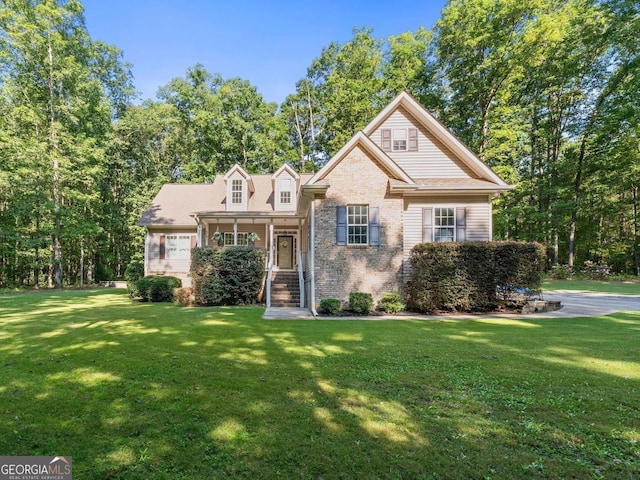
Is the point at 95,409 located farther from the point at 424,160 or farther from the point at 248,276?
the point at 424,160

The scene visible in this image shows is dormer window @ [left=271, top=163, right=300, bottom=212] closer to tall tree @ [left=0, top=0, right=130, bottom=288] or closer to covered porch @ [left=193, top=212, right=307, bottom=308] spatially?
covered porch @ [left=193, top=212, right=307, bottom=308]

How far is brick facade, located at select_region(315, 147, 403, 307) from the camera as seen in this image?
11922 mm

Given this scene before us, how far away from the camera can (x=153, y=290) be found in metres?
14.3

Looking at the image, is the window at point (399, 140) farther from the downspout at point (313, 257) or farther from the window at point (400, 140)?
the downspout at point (313, 257)

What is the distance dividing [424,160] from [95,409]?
13.4 metres

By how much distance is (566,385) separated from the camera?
4.31 meters

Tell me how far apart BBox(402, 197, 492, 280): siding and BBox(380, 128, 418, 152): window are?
2.59 meters

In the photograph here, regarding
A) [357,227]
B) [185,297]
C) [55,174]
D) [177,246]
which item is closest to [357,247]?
[357,227]

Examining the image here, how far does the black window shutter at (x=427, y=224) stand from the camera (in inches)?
508

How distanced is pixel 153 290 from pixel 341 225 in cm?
892

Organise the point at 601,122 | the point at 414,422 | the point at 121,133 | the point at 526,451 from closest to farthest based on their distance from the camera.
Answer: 1. the point at 526,451
2. the point at 414,422
3. the point at 601,122
4. the point at 121,133

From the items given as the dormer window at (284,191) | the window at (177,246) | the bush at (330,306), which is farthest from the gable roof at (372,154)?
the window at (177,246)

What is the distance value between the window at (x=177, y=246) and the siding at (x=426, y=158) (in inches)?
516

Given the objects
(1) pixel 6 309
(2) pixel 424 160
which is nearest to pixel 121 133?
(1) pixel 6 309
